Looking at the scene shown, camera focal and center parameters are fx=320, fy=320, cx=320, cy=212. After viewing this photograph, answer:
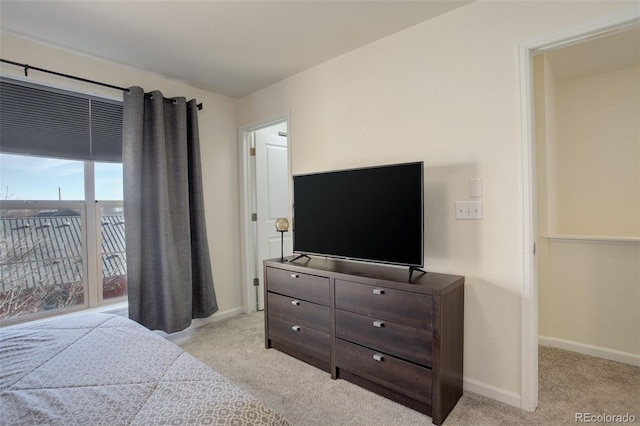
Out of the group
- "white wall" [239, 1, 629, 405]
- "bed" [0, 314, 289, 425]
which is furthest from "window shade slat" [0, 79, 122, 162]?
"white wall" [239, 1, 629, 405]

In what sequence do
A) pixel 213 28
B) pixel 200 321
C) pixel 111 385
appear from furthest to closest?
pixel 200 321
pixel 213 28
pixel 111 385

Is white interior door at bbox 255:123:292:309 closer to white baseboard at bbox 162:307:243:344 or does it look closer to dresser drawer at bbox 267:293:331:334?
white baseboard at bbox 162:307:243:344

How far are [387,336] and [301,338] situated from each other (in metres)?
0.79

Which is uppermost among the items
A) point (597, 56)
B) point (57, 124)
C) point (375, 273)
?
point (597, 56)

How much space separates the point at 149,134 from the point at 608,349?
4.15 m

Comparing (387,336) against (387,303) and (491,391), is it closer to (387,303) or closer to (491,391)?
(387,303)

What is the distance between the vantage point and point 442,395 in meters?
1.78

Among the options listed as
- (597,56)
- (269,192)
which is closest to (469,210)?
(597,56)

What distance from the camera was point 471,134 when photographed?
2.05 m

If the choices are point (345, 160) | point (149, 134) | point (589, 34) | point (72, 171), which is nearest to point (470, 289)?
point (345, 160)

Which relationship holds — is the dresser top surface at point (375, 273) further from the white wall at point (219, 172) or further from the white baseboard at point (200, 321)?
the white baseboard at point (200, 321)

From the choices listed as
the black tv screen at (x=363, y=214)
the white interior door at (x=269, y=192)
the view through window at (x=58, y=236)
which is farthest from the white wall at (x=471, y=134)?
the view through window at (x=58, y=236)

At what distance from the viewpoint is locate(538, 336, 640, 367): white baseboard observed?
7.68ft

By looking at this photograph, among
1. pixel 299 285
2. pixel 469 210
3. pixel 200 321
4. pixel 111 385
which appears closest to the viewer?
pixel 111 385
